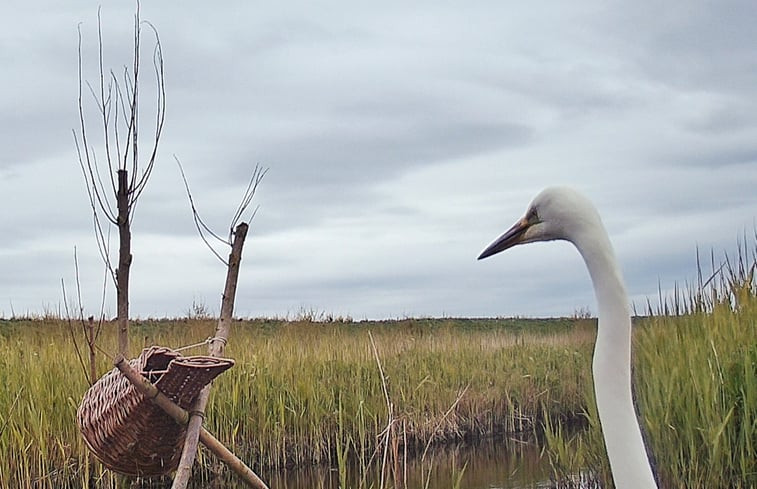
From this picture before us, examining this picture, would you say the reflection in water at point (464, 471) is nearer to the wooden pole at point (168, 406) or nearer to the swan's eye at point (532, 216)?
the wooden pole at point (168, 406)

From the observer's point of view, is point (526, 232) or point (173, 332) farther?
point (173, 332)

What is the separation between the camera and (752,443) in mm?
3846

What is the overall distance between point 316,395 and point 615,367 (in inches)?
214

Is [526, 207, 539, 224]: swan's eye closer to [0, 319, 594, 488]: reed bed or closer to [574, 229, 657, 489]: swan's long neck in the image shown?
[574, 229, 657, 489]: swan's long neck

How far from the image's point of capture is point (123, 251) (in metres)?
2.42

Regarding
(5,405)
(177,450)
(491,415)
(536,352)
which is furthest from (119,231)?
(536,352)

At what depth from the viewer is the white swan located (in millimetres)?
1905

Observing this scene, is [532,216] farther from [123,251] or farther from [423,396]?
[423,396]

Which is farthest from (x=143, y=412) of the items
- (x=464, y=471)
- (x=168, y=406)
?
(x=464, y=471)

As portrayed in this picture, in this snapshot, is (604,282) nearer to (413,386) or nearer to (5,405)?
(5,405)

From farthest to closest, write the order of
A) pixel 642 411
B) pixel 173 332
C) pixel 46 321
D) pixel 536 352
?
pixel 536 352, pixel 173 332, pixel 46 321, pixel 642 411

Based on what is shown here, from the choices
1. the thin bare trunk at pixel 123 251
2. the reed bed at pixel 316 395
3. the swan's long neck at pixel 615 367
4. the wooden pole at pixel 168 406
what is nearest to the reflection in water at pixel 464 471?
the reed bed at pixel 316 395

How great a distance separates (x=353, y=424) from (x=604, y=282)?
545 cm

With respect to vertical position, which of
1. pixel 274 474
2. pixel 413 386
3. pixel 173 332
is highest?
pixel 173 332
